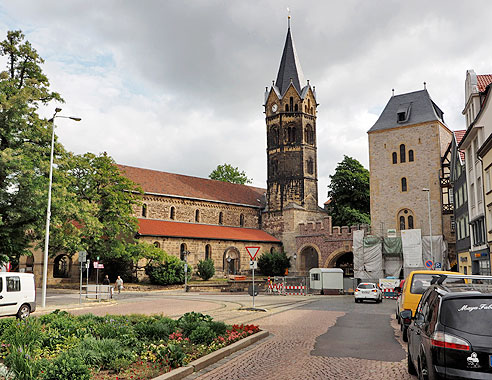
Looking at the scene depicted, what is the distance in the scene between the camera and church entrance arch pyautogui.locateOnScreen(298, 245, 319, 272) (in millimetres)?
53844

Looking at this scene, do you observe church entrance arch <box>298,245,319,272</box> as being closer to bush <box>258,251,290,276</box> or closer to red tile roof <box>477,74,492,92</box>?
bush <box>258,251,290,276</box>

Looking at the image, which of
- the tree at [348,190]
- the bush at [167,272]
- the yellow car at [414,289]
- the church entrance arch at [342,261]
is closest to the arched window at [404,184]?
the church entrance arch at [342,261]

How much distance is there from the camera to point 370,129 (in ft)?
160

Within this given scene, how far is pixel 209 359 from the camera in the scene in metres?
8.87

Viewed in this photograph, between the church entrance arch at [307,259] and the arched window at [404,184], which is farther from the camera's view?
the church entrance arch at [307,259]

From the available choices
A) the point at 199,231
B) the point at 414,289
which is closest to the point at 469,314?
the point at 414,289

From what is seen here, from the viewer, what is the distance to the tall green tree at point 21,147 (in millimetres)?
22750

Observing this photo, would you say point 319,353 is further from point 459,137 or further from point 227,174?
point 227,174

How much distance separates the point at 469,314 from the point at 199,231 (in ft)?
152

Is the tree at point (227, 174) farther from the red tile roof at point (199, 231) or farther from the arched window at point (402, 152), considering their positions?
the arched window at point (402, 152)

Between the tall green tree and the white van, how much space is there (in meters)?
5.63

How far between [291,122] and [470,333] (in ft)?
181

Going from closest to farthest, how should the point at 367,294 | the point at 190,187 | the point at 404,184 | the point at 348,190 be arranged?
the point at 367,294
the point at 404,184
the point at 190,187
the point at 348,190

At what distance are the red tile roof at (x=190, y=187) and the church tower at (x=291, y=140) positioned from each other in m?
4.16
